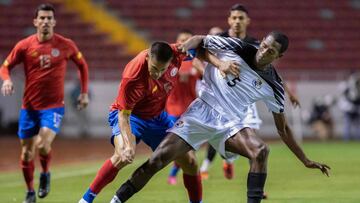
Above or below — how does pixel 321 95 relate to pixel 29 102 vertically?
below

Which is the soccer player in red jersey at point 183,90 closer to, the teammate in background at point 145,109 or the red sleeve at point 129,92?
the teammate in background at point 145,109

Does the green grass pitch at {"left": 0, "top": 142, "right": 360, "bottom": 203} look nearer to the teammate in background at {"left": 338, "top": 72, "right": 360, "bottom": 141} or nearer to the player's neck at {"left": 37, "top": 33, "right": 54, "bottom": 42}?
the player's neck at {"left": 37, "top": 33, "right": 54, "bottom": 42}

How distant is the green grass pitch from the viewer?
10773mm

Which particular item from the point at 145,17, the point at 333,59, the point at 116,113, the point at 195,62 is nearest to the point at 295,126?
the point at 333,59

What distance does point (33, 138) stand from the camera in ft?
36.8

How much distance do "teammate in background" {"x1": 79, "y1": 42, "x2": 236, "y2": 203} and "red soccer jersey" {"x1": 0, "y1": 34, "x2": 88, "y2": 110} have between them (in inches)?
93.4

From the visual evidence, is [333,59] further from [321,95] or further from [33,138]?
[33,138]

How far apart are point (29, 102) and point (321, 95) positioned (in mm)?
16159

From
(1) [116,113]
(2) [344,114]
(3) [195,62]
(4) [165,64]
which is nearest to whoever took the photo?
(4) [165,64]

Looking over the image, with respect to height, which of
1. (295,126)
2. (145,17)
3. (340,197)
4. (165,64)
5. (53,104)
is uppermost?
(165,64)

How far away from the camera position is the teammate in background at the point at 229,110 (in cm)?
831

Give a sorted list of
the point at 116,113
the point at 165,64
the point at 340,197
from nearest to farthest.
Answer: the point at 165,64 < the point at 116,113 < the point at 340,197


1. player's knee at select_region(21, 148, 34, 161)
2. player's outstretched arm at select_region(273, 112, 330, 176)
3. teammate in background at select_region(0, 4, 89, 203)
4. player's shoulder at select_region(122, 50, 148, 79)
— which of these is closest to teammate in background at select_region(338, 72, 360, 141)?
teammate in background at select_region(0, 4, 89, 203)

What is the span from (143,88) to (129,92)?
0.20 m
